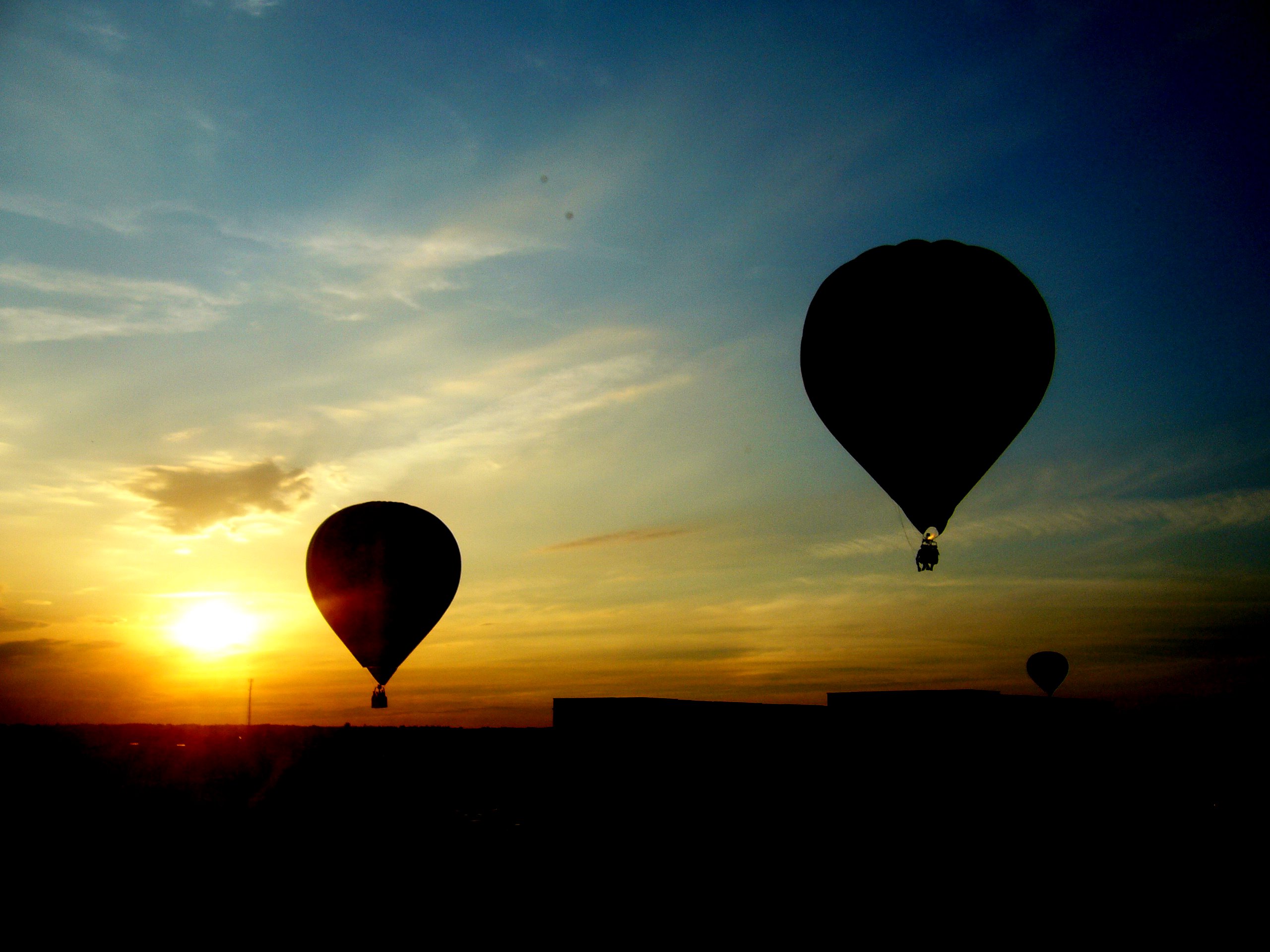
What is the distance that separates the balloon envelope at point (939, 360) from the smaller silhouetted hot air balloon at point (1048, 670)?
38.0 meters

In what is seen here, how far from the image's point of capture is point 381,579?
99.7 ft

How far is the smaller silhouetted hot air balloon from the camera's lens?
51.0m

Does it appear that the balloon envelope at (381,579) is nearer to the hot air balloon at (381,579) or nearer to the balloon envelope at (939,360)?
the hot air balloon at (381,579)

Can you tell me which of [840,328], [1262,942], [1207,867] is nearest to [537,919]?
[1262,942]

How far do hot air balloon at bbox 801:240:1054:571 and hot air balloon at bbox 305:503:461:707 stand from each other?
17.2 metres

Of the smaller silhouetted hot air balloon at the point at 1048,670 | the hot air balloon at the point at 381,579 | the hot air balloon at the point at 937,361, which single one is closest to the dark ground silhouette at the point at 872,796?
the hot air balloon at the point at 937,361

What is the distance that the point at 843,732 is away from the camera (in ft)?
46.3

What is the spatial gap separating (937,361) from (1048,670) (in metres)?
39.6

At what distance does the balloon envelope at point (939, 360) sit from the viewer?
1767cm

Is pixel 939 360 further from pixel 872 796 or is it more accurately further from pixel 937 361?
pixel 872 796

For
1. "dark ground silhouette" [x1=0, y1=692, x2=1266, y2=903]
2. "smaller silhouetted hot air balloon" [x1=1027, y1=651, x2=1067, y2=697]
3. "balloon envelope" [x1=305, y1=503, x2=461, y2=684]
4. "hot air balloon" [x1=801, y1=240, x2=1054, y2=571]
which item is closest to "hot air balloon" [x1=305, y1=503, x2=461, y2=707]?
"balloon envelope" [x1=305, y1=503, x2=461, y2=684]

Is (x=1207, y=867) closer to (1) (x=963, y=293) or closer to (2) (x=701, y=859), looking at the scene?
(2) (x=701, y=859)

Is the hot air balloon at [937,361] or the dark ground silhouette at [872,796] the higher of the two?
the hot air balloon at [937,361]

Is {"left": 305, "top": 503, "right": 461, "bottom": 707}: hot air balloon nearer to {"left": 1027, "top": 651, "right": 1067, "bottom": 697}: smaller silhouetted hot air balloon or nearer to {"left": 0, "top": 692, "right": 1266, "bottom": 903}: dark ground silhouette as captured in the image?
{"left": 0, "top": 692, "right": 1266, "bottom": 903}: dark ground silhouette
